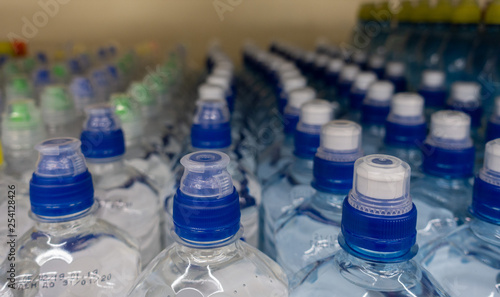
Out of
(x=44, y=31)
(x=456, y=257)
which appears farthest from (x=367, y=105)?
(x=44, y=31)

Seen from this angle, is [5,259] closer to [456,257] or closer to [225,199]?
[225,199]

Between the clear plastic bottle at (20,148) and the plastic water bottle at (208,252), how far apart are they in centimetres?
37

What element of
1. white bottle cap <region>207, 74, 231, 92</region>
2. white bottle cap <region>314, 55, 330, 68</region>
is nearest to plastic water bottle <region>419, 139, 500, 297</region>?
white bottle cap <region>207, 74, 231, 92</region>

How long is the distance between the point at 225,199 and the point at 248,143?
22.1 inches

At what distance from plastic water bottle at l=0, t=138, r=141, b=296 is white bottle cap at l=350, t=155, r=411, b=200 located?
276 millimetres

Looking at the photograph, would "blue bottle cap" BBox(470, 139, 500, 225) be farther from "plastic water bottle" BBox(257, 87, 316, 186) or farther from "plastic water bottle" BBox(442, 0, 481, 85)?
"plastic water bottle" BBox(442, 0, 481, 85)

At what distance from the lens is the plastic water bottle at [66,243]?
481mm

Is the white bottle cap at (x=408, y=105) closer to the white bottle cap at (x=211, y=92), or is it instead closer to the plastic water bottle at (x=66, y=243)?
the white bottle cap at (x=211, y=92)

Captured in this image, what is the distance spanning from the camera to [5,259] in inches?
23.3

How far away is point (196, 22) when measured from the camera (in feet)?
6.23

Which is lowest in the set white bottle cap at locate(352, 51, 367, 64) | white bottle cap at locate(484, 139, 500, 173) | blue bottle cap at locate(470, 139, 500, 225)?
blue bottle cap at locate(470, 139, 500, 225)

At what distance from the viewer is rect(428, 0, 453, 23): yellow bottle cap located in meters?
1.18

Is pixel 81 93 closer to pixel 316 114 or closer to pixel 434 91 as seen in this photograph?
pixel 316 114

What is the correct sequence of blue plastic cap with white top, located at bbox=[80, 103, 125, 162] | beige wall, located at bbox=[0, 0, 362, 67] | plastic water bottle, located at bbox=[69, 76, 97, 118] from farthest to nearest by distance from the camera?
beige wall, located at bbox=[0, 0, 362, 67] < plastic water bottle, located at bbox=[69, 76, 97, 118] < blue plastic cap with white top, located at bbox=[80, 103, 125, 162]
